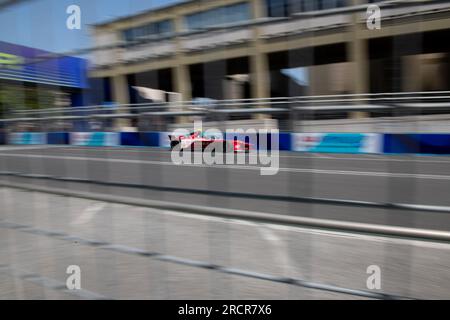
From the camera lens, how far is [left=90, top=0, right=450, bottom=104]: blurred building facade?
2100mm

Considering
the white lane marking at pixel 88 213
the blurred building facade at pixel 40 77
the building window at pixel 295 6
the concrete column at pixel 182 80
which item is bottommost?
the white lane marking at pixel 88 213

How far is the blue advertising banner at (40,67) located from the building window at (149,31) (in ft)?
1.64

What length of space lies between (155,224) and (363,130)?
2296mm

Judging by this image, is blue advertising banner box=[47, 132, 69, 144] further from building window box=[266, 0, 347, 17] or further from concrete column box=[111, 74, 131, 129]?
building window box=[266, 0, 347, 17]

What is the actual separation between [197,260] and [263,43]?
166cm

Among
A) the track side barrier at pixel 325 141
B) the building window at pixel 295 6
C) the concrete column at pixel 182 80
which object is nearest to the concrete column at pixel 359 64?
the building window at pixel 295 6

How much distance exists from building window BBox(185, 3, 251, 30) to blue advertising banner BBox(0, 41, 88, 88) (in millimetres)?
1043

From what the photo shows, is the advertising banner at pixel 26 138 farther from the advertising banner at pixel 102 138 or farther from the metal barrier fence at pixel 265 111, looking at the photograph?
the metal barrier fence at pixel 265 111

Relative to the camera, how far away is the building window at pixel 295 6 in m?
2.16

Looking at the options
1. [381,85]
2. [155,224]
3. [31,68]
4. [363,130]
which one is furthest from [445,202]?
[31,68]

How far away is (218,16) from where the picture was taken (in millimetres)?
2236

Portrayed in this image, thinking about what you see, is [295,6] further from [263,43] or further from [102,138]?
[102,138]

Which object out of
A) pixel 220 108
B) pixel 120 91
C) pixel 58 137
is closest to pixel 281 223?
pixel 220 108

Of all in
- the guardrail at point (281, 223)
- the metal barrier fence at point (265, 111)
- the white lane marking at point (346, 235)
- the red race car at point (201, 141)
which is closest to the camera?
the guardrail at point (281, 223)
